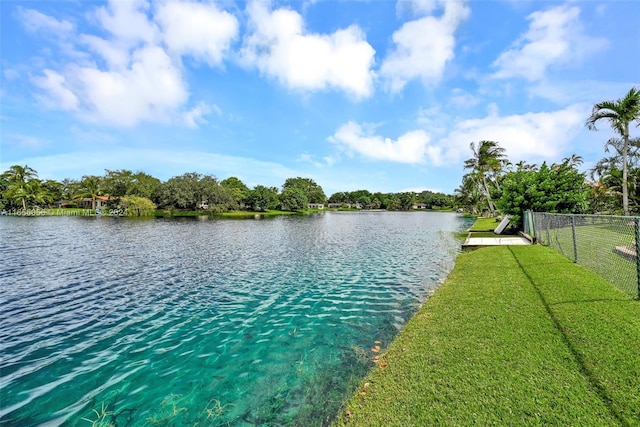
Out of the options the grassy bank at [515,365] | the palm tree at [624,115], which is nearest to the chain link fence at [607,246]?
the grassy bank at [515,365]

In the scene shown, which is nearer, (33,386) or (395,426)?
(395,426)

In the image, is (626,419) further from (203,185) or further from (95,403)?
(203,185)

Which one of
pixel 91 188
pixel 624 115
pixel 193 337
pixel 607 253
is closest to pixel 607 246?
pixel 607 253

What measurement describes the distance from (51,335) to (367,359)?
7.43 m

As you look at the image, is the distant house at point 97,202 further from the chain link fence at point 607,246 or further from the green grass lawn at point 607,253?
the green grass lawn at point 607,253

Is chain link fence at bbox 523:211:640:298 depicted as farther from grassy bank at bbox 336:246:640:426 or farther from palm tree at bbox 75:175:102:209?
palm tree at bbox 75:175:102:209

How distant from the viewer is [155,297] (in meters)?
9.57

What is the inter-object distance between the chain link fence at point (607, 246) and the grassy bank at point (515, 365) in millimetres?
638

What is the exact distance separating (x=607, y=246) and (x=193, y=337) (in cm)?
1209

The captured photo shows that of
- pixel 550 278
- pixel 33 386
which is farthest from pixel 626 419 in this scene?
pixel 33 386

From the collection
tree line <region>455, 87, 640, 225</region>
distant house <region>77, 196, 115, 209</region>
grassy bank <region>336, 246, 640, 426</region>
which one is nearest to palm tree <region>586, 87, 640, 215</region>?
tree line <region>455, 87, 640, 225</region>

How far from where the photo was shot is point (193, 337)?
6746 millimetres

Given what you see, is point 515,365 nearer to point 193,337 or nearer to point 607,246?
point 193,337

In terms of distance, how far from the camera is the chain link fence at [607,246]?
22.4ft
